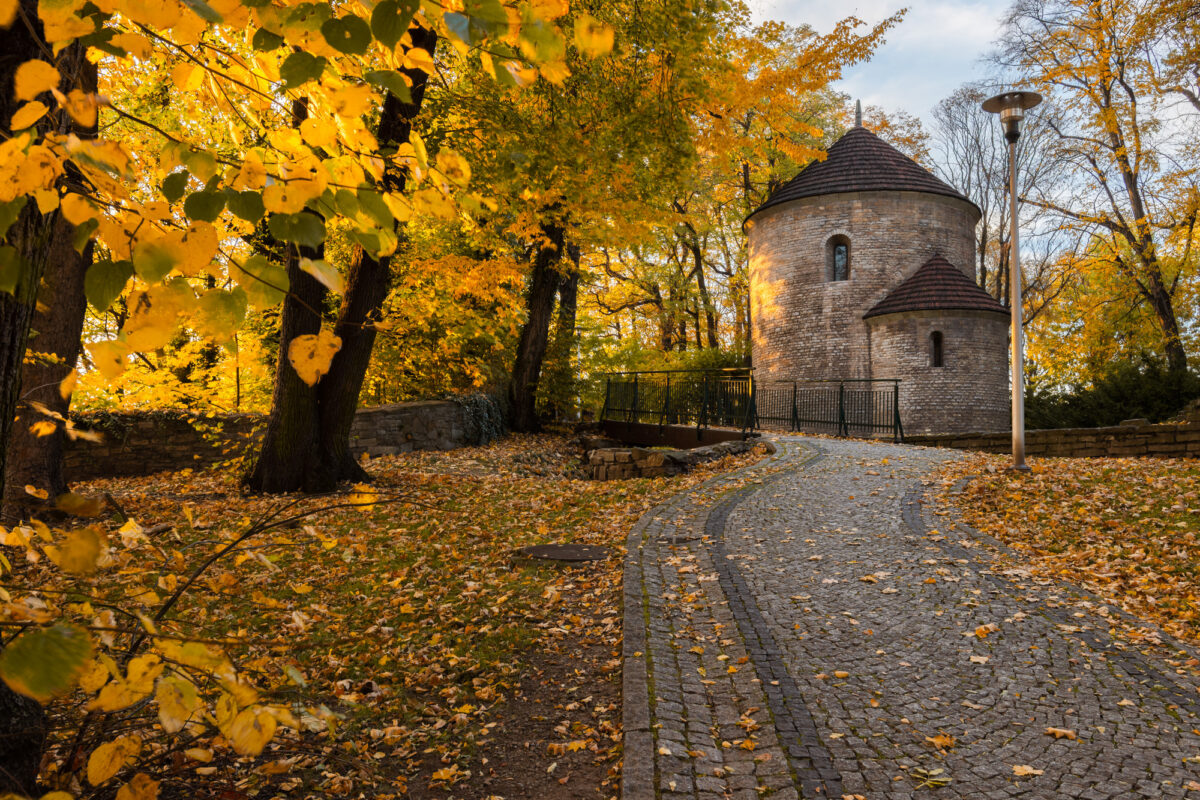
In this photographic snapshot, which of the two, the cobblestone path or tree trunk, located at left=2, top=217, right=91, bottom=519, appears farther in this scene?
tree trunk, located at left=2, top=217, right=91, bottom=519

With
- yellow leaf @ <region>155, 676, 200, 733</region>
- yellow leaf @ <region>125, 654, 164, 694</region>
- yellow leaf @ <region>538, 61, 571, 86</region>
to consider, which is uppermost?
yellow leaf @ <region>538, 61, 571, 86</region>

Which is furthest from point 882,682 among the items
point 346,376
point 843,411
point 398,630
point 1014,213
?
point 843,411

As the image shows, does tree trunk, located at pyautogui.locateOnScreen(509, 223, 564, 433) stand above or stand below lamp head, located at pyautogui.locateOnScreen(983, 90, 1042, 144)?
below

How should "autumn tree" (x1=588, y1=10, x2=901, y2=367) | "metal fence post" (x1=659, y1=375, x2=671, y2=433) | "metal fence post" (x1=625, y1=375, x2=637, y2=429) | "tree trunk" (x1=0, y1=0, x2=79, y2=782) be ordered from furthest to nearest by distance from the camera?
"autumn tree" (x1=588, y1=10, x2=901, y2=367)
"metal fence post" (x1=625, y1=375, x2=637, y2=429)
"metal fence post" (x1=659, y1=375, x2=671, y2=433)
"tree trunk" (x1=0, y1=0, x2=79, y2=782)

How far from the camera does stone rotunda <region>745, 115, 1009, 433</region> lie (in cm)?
2245

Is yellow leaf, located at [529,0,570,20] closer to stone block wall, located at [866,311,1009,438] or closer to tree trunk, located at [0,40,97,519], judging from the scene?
tree trunk, located at [0,40,97,519]

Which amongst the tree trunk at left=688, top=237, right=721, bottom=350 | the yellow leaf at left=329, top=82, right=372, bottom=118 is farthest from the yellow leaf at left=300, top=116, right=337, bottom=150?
the tree trunk at left=688, top=237, right=721, bottom=350

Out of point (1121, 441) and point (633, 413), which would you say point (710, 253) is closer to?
point (633, 413)

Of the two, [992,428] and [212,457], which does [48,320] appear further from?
[992,428]

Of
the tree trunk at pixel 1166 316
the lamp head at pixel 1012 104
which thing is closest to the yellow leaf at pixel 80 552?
the lamp head at pixel 1012 104

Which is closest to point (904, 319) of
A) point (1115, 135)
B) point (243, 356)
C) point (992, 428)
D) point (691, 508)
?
point (992, 428)

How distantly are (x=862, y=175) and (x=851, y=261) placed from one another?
116 inches

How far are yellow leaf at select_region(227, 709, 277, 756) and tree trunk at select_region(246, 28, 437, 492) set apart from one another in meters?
8.13

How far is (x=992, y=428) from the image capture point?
22719 millimetres
